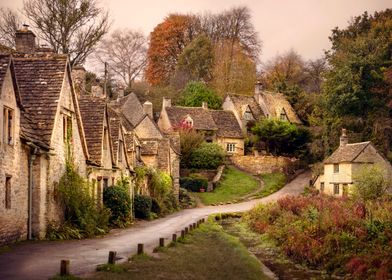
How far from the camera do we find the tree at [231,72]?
3679 inches

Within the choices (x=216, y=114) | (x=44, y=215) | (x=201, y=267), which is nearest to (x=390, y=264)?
(x=201, y=267)

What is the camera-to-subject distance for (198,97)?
8606cm

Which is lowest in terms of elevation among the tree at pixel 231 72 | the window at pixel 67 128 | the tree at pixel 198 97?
the window at pixel 67 128

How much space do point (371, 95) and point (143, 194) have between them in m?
33.5

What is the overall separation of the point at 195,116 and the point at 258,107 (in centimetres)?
1145

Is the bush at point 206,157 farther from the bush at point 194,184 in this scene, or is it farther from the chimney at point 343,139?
the chimney at point 343,139

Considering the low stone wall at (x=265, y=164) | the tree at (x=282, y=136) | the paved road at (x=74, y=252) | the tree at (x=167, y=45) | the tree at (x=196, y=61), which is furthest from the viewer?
the tree at (x=167, y=45)

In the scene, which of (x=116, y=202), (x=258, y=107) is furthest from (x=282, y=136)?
(x=116, y=202)

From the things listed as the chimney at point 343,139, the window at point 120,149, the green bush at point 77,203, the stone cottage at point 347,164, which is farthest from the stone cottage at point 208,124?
the green bush at point 77,203

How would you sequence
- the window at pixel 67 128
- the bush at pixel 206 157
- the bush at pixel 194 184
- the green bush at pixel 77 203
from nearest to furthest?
the green bush at pixel 77 203
the window at pixel 67 128
the bush at pixel 194 184
the bush at pixel 206 157

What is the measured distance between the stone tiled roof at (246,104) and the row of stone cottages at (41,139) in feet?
154

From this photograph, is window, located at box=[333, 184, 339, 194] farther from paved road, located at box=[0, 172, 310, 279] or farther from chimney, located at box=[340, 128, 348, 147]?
paved road, located at box=[0, 172, 310, 279]

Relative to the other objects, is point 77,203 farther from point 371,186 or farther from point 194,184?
point 194,184

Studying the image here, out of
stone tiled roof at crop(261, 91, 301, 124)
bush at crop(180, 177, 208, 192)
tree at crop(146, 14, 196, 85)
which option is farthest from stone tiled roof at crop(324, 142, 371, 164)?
tree at crop(146, 14, 196, 85)
